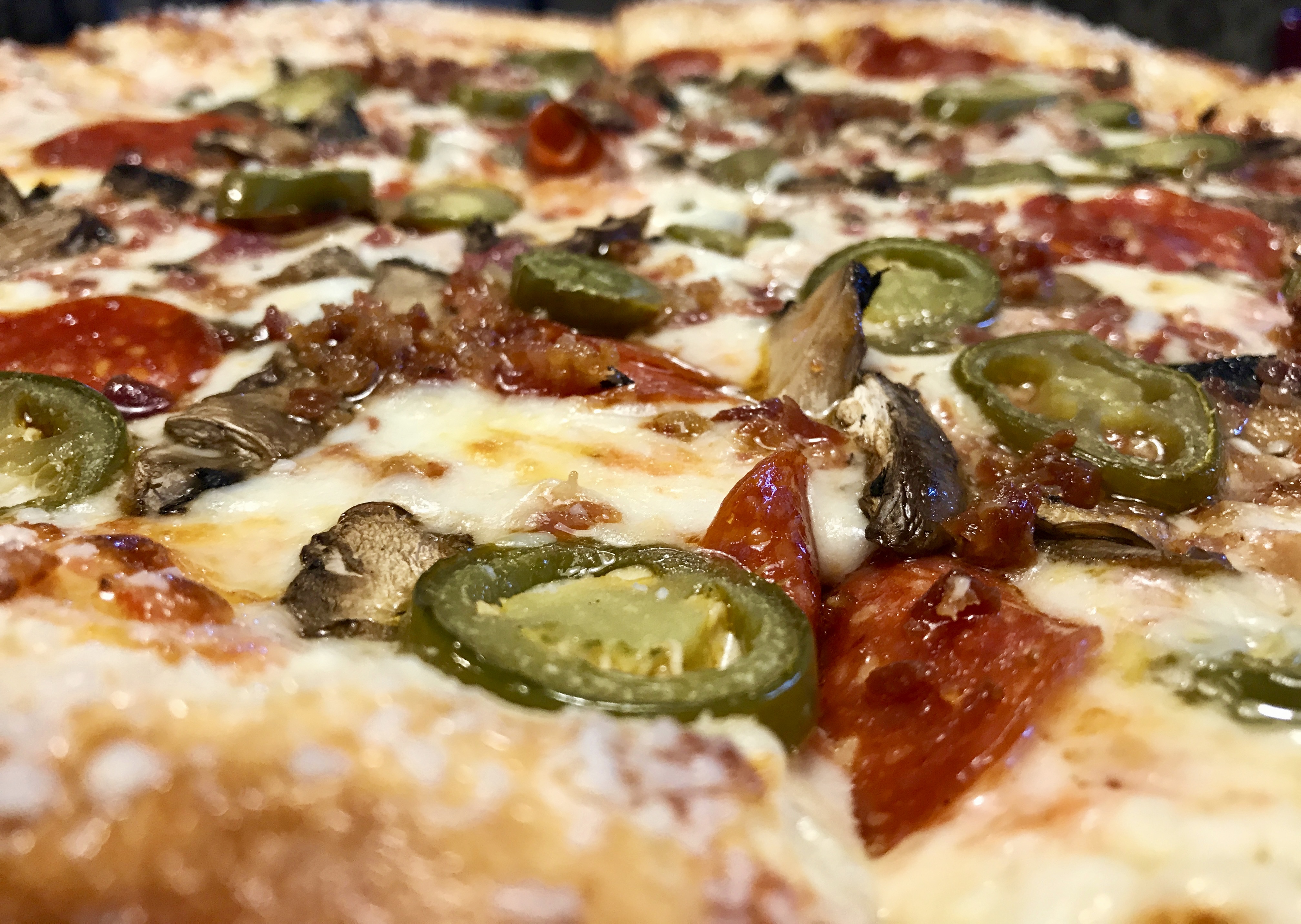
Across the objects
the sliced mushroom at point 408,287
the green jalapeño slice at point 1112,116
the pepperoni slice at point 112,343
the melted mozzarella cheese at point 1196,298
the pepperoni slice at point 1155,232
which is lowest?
the pepperoni slice at point 112,343

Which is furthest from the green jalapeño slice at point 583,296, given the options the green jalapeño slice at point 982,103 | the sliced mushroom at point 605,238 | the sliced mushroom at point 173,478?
the green jalapeño slice at point 982,103

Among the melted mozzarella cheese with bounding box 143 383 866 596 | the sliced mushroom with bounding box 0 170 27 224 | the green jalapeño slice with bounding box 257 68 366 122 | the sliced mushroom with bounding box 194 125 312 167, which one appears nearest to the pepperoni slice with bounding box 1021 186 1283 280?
the melted mozzarella cheese with bounding box 143 383 866 596

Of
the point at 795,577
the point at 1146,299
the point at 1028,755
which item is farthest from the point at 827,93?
the point at 1028,755

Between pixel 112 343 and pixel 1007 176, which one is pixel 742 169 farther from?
pixel 112 343

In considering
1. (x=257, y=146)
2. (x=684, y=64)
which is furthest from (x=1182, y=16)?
(x=257, y=146)

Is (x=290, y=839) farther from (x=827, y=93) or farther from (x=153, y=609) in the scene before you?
(x=827, y=93)

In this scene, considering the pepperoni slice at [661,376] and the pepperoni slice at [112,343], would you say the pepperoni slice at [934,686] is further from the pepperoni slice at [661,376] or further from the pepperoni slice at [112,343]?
the pepperoni slice at [112,343]
